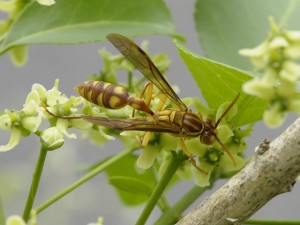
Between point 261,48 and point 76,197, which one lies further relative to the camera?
point 76,197

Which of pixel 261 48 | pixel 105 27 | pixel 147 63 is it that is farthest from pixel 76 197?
pixel 261 48

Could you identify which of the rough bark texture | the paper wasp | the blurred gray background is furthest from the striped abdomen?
the blurred gray background

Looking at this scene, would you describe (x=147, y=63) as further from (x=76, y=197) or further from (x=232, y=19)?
(x=76, y=197)

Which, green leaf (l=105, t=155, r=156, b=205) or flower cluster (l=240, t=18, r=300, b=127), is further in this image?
green leaf (l=105, t=155, r=156, b=205)

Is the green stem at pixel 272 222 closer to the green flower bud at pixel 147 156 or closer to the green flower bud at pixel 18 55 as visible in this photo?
the green flower bud at pixel 147 156

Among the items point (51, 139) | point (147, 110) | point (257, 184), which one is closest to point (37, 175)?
point (51, 139)

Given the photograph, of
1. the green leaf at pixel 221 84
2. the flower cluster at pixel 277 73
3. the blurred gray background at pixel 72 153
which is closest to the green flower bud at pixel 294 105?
the flower cluster at pixel 277 73

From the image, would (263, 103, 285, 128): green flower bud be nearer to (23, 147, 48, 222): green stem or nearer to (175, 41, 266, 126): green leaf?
(175, 41, 266, 126): green leaf

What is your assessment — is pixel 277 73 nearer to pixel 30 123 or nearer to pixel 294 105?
pixel 294 105
